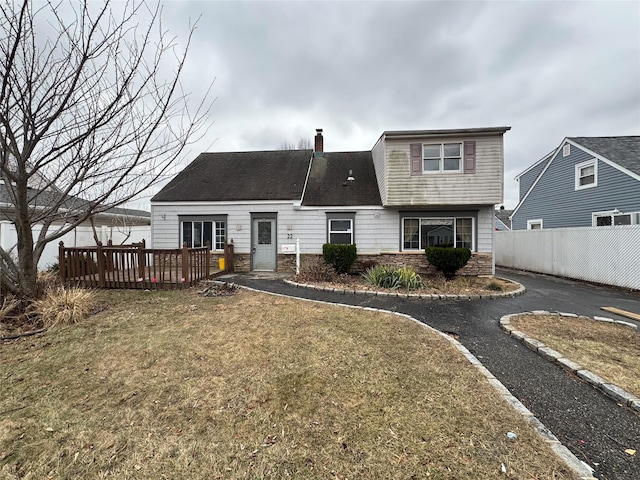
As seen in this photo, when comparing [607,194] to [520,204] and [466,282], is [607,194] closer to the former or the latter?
[520,204]

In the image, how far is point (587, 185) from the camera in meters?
13.6

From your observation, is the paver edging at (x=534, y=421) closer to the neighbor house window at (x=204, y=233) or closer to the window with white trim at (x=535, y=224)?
the neighbor house window at (x=204, y=233)

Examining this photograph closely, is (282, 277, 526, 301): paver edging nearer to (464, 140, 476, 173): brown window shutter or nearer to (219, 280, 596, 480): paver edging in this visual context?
(219, 280, 596, 480): paver edging

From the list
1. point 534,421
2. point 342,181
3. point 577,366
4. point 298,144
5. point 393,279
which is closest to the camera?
point 534,421

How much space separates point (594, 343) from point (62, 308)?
894cm

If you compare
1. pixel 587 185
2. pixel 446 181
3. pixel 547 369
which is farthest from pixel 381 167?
pixel 587 185

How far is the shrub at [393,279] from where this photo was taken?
822cm

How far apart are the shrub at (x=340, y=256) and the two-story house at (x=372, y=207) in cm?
116

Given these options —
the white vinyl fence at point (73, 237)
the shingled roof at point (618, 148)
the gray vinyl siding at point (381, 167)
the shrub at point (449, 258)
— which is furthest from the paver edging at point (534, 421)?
the shingled roof at point (618, 148)

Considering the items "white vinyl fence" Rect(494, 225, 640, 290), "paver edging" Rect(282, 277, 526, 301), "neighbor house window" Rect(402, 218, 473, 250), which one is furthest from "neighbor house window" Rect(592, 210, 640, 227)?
"paver edging" Rect(282, 277, 526, 301)

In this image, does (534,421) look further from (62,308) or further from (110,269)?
(110,269)

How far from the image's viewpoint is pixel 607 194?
41.2ft

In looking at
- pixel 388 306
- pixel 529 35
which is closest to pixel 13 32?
pixel 388 306

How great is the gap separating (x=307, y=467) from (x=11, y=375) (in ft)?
12.5
